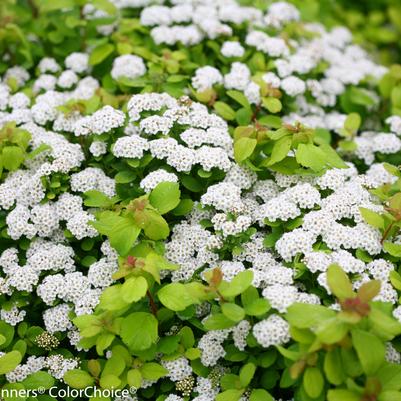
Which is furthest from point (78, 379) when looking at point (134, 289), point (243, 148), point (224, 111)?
point (224, 111)

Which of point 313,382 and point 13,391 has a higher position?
point 313,382

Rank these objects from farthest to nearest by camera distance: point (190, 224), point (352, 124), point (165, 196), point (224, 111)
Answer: point (352, 124) < point (224, 111) < point (190, 224) < point (165, 196)

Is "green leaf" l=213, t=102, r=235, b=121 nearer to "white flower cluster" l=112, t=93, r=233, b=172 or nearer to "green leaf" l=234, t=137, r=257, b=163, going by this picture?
"white flower cluster" l=112, t=93, r=233, b=172

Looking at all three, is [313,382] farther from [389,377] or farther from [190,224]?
[190,224]

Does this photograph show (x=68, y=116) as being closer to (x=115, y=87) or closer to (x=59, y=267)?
(x=115, y=87)

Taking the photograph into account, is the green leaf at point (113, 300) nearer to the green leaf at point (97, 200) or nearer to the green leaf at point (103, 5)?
the green leaf at point (97, 200)

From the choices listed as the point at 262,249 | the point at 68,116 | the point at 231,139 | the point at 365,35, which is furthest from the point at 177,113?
the point at 365,35

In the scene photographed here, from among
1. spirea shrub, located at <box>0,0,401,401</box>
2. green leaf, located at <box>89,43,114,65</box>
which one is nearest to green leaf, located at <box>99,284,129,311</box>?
spirea shrub, located at <box>0,0,401,401</box>

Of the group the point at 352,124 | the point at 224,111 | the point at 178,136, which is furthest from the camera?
the point at 352,124
